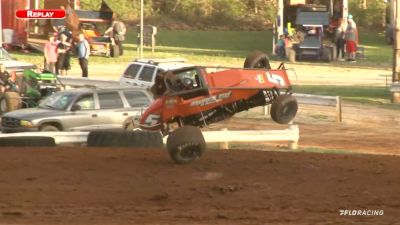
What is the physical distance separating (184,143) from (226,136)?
401 cm

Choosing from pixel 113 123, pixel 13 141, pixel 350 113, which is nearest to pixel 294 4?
pixel 350 113

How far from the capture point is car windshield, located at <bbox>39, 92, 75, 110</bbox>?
2145 cm

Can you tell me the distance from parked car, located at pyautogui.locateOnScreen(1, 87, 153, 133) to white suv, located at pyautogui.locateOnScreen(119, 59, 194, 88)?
10.6ft

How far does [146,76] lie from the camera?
26031 mm

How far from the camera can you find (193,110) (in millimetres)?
15406

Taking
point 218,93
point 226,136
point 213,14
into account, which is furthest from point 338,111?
point 213,14

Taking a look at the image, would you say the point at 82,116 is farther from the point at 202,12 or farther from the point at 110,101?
the point at 202,12

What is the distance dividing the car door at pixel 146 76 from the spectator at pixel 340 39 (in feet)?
64.0

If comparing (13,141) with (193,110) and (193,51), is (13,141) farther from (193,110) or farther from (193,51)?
(193,51)

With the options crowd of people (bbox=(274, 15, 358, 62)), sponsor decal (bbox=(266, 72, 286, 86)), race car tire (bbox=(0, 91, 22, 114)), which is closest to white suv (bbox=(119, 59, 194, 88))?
race car tire (bbox=(0, 91, 22, 114))

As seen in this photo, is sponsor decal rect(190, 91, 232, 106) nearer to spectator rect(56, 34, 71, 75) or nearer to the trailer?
spectator rect(56, 34, 71, 75)

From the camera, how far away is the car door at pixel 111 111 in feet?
70.3

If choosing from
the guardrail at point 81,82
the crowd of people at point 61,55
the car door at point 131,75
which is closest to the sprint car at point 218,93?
the car door at point 131,75

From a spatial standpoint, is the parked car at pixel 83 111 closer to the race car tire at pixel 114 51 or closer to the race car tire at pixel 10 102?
the race car tire at pixel 10 102
